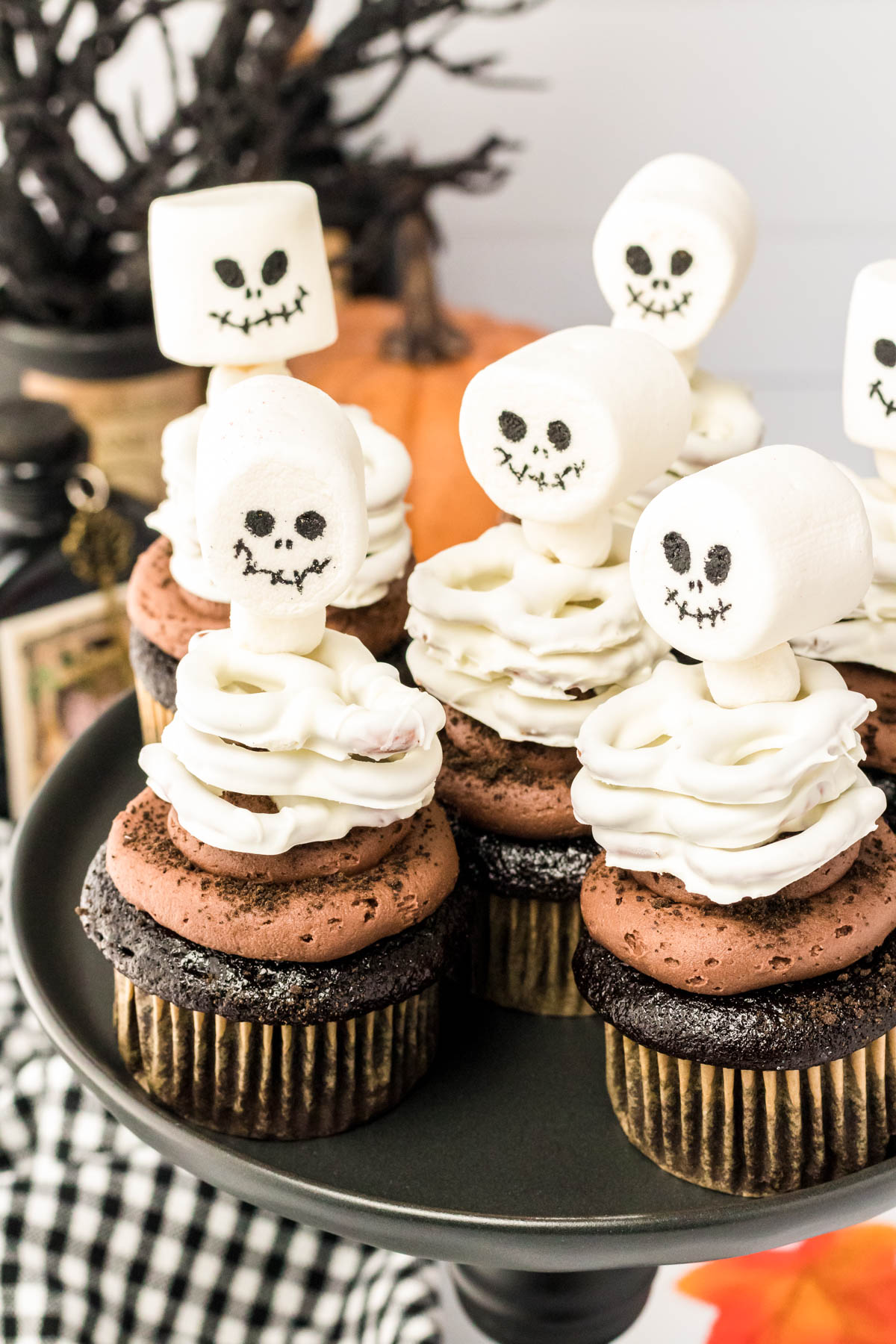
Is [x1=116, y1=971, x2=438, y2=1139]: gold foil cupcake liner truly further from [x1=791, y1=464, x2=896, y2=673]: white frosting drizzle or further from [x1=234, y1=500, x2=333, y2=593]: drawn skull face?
[x1=791, y1=464, x2=896, y2=673]: white frosting drizzle

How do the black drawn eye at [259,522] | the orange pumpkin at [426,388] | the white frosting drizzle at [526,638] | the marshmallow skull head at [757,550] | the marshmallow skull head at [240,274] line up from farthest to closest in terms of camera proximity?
the orange pumpkin at [426,388]
the marshmallow skull head at [240,274]
the white frosting drizzle at [526,638]
the black drawn eye at [259,522]
the marshmallow skull head at [757,550]

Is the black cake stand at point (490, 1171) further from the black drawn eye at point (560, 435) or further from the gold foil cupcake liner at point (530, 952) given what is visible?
the black drawn eye at point (560, 435)

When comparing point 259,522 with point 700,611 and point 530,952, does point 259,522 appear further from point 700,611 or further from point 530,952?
point 530,952

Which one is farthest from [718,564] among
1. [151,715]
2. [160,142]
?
[160,142]

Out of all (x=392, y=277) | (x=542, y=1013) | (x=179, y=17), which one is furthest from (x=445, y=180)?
(x=542, y=1013)

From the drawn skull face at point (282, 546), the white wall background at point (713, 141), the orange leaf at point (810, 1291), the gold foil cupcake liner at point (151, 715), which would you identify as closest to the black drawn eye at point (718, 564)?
the drawn skull face at point (282, 546)
